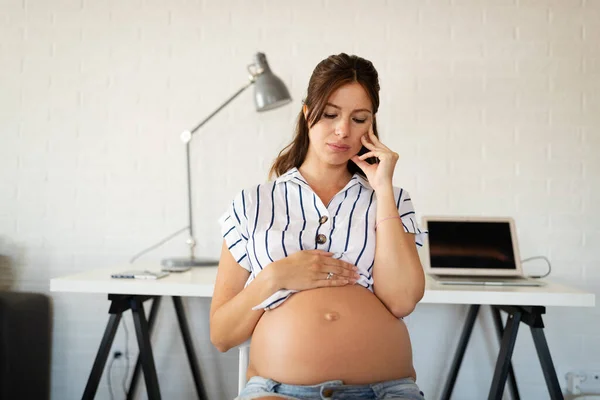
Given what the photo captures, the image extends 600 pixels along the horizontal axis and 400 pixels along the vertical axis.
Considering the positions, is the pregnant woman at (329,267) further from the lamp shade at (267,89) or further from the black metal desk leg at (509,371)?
the black metal desk leg at (509,371)

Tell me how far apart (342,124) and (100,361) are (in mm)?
1287

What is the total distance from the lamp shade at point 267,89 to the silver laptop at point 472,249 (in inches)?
29.8

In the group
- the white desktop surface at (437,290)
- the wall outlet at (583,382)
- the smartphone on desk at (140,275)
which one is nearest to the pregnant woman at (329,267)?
the white desktop surface at (437,290)

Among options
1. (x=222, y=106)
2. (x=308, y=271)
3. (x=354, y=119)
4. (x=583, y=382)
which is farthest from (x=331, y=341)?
(x=583, y=382)

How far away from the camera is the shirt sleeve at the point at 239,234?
1305 millimetres

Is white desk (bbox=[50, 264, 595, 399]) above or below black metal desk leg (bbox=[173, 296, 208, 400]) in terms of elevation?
above

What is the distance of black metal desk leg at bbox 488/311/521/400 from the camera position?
190cm

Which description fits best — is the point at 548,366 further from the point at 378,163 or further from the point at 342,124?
the point at 342,124

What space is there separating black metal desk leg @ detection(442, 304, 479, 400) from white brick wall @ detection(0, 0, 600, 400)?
11 cm

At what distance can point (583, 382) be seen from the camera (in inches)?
93.7

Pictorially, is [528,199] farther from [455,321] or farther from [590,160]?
[455,321]

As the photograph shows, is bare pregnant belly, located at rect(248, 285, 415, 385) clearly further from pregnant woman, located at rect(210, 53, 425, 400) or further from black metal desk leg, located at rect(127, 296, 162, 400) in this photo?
black metal desk leg, located at rect(127, 296, 162, 400)

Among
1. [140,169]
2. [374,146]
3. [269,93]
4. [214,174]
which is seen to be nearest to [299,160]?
[374,146]

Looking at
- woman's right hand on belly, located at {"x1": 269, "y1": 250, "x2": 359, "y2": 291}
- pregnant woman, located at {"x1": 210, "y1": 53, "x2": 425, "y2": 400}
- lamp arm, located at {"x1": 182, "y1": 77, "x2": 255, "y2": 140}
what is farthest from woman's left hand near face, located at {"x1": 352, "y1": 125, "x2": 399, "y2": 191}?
lamp arm, located at {"x1": 182, "y1": 77, "x2": 255, "y2": 140}
